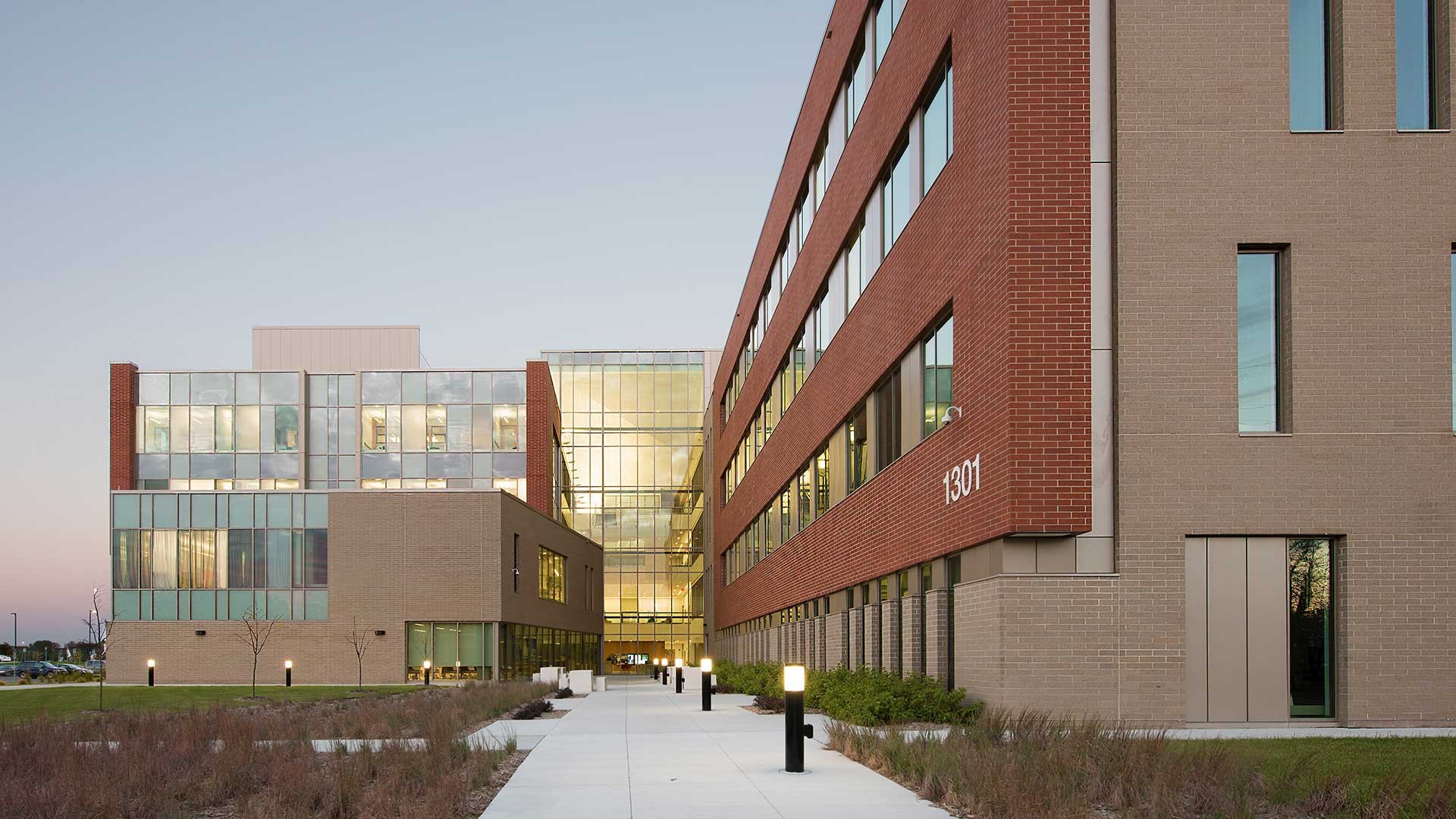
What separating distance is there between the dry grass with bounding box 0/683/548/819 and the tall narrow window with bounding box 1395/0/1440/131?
590 inches

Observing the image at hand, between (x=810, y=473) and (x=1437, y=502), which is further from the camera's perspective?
(x=810, y=473)

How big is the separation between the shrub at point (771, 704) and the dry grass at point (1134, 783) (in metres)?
13.5

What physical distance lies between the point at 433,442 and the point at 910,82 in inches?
1955

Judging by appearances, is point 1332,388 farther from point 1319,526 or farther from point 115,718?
point 115,718

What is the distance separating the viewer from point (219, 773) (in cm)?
1359

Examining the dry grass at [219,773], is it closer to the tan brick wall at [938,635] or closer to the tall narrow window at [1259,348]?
the tan brick wall at [938,635]

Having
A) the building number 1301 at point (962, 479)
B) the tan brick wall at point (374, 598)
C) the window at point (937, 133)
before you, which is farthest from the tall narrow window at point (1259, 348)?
the tan brick wall at point (374, 598)

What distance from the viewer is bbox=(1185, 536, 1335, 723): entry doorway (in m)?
17.8

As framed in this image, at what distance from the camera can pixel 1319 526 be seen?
17766 mm

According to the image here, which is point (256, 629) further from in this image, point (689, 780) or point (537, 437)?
point (689, 780)

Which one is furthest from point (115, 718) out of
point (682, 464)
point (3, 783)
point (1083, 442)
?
point (682, 464)

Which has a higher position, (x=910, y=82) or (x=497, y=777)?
(x=910, y=82)

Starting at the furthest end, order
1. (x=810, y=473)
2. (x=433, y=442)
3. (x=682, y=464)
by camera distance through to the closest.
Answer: (x=682, y=464) → (x=433, y=442) → (x=810, y=473)

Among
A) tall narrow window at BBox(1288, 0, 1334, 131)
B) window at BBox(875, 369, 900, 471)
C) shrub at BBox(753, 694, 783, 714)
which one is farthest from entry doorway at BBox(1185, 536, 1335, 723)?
shrub at BBox(753, 694, 783, 714)
